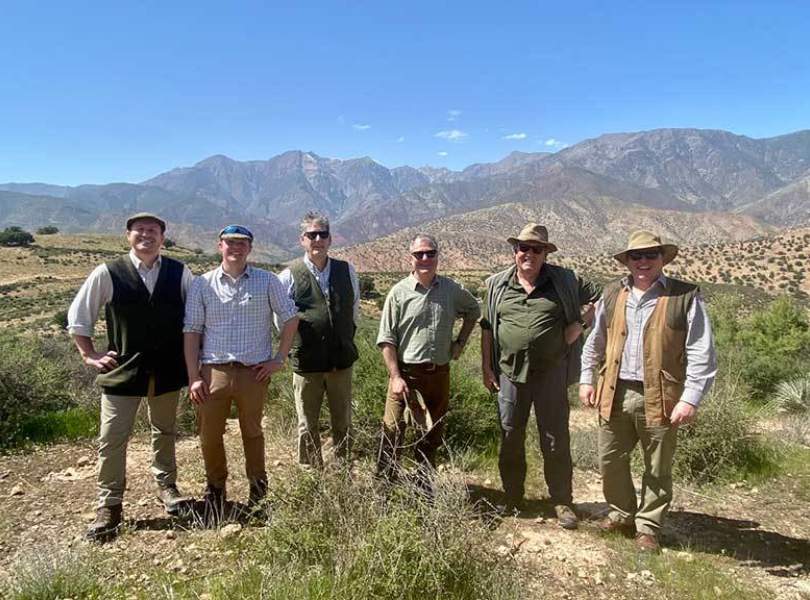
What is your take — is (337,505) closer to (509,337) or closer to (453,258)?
(509,337)

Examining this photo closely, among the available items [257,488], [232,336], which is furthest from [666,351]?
[257,488]

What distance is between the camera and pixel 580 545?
341cm

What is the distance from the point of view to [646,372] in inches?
127

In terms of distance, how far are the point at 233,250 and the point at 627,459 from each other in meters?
3.03

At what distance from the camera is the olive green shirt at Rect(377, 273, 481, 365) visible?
3.62 meters

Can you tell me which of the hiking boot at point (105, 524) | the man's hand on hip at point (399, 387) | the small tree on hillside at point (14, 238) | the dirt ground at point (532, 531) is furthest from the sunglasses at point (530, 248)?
the small tree on hillside at point (14, 238)

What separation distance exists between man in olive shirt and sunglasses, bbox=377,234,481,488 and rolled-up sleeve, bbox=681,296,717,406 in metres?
1.39

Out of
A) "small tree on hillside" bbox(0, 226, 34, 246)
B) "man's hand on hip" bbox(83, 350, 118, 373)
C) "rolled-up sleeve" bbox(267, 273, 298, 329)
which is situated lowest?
"man's hand on hip" bbox(83, 350, 118, 373)

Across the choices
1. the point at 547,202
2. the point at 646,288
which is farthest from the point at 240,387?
the point at 547,202

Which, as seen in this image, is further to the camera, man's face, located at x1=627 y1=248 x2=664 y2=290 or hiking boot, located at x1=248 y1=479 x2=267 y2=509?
hiking boot, located at x1=248 y1=479 x2=267 y2=509

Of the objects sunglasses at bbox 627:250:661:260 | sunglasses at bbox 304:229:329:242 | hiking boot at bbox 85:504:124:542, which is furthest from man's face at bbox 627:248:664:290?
hiking boot at bbox 85:504:124:542

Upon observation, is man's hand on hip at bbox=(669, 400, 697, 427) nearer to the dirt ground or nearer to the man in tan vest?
the man in tan vest

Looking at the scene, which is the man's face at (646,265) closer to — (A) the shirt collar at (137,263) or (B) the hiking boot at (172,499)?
(A) the shirt collar at (137,263)

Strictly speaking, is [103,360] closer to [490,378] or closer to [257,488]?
[257,488]
